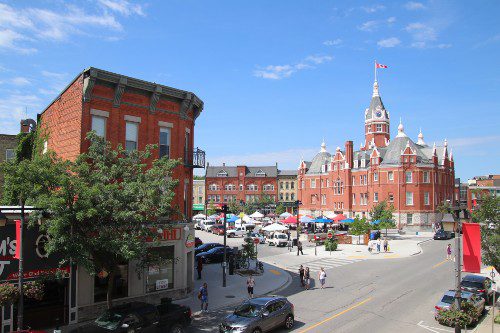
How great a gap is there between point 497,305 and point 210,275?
1853 cm

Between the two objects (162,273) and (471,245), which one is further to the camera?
(162,273)

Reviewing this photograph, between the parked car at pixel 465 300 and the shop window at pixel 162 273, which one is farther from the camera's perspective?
the shop window at pixel 162 273

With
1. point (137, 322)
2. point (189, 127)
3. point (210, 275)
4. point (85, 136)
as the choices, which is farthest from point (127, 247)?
point (210, 275)

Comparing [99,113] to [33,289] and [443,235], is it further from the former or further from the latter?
[443,235]

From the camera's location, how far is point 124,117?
21234 millimetres

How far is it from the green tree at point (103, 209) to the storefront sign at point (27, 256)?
3.92 ft

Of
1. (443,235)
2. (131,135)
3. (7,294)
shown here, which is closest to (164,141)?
(131,135)

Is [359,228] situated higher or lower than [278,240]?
higher

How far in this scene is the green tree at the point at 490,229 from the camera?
19047mm

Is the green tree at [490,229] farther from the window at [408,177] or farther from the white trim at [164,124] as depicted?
the window at [408,177]

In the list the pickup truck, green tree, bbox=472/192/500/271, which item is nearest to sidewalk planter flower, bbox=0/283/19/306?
the pickup truck

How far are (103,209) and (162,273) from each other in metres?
7.66

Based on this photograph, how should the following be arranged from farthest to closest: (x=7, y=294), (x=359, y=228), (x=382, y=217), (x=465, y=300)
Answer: (x=382, y=217) → (x=359, y=228) → (x=465, y=300) → (x=7, y=294)

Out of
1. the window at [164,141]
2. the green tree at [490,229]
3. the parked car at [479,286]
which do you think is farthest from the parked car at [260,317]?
the parked car at [479,286]
